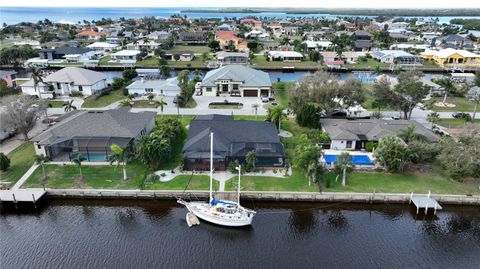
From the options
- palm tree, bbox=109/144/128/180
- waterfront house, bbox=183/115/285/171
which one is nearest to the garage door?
waterfront house, bbox=183/115/285/171

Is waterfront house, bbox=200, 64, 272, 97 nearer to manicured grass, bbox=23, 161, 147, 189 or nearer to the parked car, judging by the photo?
manicured grass, bbox=23, 161, 147, 189

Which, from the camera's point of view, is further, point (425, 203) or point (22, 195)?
point (22, 195)

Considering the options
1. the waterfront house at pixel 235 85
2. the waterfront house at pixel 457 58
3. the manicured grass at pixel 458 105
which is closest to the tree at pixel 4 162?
the waterfront house at pixel 235 85

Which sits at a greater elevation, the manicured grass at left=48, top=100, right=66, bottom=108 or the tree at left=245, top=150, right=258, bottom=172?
the manicured grass at left=48, top=100, right=66, bottom=108

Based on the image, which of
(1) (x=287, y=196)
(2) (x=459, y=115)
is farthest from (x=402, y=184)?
(2) (x=459, y=115)

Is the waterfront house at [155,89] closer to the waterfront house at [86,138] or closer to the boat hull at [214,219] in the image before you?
the waterfront house at [86,138]

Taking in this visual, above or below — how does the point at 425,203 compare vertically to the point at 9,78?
below

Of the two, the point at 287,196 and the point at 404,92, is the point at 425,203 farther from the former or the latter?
the point at 404,92
